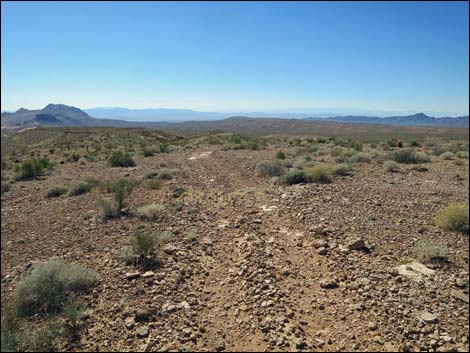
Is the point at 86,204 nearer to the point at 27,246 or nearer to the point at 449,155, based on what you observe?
the point at 27,246

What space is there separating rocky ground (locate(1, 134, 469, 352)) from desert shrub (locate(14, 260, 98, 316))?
35 cm

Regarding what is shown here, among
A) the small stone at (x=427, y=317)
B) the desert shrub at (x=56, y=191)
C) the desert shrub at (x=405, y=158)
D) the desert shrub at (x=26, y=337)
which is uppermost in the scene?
the desert shrub at (x=405, y=158)

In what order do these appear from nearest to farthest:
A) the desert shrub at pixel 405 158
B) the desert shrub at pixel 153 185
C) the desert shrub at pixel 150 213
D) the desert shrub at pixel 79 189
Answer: the desert shrub at pixel 150 213
the desert shrub at pixel 79 189
the desert shrub at pixel 153 185
the desert shrub at pixel 405 158

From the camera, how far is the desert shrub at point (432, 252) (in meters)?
6.65

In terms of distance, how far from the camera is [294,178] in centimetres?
1372

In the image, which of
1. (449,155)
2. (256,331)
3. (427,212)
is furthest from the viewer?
(449,155)

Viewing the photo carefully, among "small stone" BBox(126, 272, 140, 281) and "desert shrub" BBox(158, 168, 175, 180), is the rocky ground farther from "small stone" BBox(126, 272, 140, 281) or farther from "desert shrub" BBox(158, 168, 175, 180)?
"desert shrub" BBox(158, 168, 175, 180)

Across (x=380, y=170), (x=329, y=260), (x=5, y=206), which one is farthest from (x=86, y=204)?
(x=380, y=170)

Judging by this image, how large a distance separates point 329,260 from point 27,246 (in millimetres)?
6899

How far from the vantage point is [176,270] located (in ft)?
21.3

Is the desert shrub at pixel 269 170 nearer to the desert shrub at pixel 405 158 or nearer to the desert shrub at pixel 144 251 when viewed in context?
the desert shrub at pixel 405 158

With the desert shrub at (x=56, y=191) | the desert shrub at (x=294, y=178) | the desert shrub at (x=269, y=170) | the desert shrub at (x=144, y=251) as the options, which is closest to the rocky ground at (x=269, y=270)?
the desert shrub at (x=144, y=251)

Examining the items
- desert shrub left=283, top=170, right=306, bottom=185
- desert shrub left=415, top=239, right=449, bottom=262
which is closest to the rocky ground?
desert shrub left=415, top=239, right=449, bottom=262

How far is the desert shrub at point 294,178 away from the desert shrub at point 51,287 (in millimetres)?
8861
